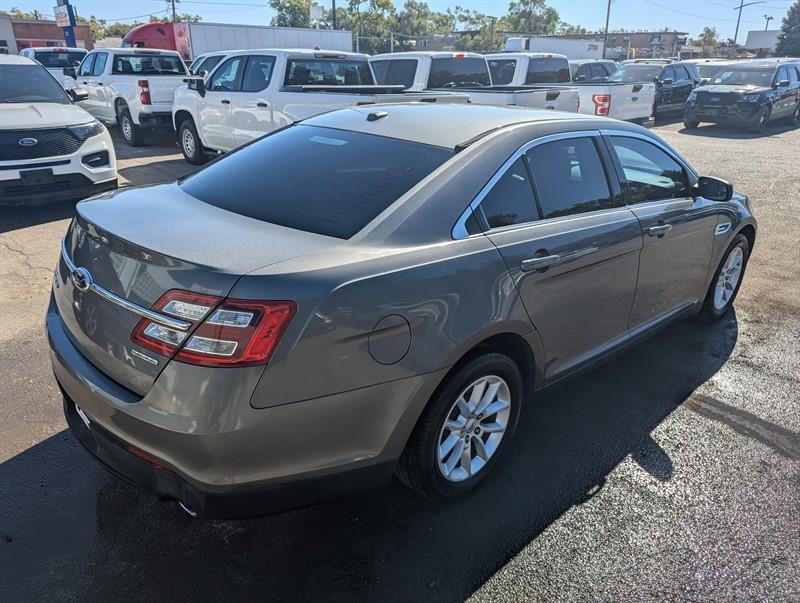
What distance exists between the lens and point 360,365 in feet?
7.30

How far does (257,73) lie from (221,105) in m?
0.87

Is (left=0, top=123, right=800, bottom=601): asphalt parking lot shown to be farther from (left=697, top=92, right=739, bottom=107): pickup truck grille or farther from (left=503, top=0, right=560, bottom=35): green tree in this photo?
(left=503, top=0, right=560, bottom=35): green tree

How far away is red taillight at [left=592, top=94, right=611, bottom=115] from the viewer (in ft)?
40.5

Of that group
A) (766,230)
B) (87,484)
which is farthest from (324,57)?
(87,484)

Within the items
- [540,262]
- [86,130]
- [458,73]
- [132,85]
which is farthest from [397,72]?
[540,262]

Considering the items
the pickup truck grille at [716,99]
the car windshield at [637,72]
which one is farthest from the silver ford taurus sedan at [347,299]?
the car windshield at [637,72]

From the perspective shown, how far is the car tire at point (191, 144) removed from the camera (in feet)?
34.6

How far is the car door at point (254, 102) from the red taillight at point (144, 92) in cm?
341

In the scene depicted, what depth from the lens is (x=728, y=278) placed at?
4992 millimetres

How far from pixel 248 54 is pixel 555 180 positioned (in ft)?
24.9

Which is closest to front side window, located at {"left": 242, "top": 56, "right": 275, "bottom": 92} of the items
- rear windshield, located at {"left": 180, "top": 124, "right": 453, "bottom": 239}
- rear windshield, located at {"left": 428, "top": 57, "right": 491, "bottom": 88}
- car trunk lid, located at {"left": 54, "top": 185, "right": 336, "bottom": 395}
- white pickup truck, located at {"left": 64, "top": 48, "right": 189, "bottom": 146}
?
white pickup truck, located at {"left": 64, "top": 48, "right": 189, "bottom": 146}

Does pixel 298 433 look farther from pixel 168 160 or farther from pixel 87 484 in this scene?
pixel 168 160

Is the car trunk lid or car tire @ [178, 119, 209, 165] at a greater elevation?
the car trunk lid

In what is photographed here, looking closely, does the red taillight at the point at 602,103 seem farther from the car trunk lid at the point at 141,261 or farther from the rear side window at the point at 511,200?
the car trunk lid at the point at 141,261
